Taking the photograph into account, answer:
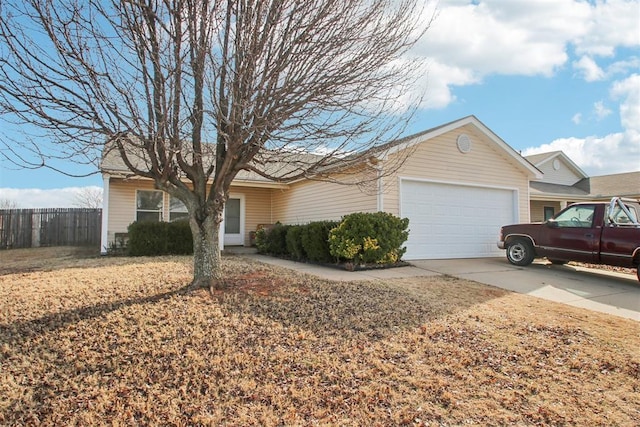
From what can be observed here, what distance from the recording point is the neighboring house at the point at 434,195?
10859 mm

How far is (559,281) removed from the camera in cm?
826

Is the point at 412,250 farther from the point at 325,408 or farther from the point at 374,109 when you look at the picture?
the point at 325,408

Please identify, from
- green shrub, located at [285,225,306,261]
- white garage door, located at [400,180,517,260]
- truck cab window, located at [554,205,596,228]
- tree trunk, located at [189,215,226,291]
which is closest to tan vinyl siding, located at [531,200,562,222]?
white garage door, located at [400,180,517,260]

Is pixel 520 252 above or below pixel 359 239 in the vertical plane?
below

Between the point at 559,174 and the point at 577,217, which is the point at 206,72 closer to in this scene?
the point at 577,217

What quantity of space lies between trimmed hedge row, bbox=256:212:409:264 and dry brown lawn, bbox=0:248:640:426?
10.0ft

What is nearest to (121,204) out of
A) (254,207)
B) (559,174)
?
(254,207)

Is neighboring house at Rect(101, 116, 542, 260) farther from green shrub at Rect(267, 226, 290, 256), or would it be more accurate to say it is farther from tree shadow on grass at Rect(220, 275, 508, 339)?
tree shadow on grass at Rect(220, 275, 508, 339)

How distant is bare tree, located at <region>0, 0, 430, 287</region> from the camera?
448 cm

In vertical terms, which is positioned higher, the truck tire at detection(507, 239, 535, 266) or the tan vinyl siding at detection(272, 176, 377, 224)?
the tan vinyl siding at detection(272, 176, 377, 224)

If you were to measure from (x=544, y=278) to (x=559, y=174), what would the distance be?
15.2 m

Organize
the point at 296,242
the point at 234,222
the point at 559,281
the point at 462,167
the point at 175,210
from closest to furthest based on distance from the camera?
the point at 559,281, the point at 296,242, the point at 462,167, the point at 175,210, the point at 234,222

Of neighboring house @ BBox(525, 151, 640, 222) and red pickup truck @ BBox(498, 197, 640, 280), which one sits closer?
red pickup truck @ BBox(498, 197, 640, 280)

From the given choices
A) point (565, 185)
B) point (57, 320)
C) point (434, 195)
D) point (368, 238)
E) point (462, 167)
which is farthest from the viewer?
point (565, 185)
